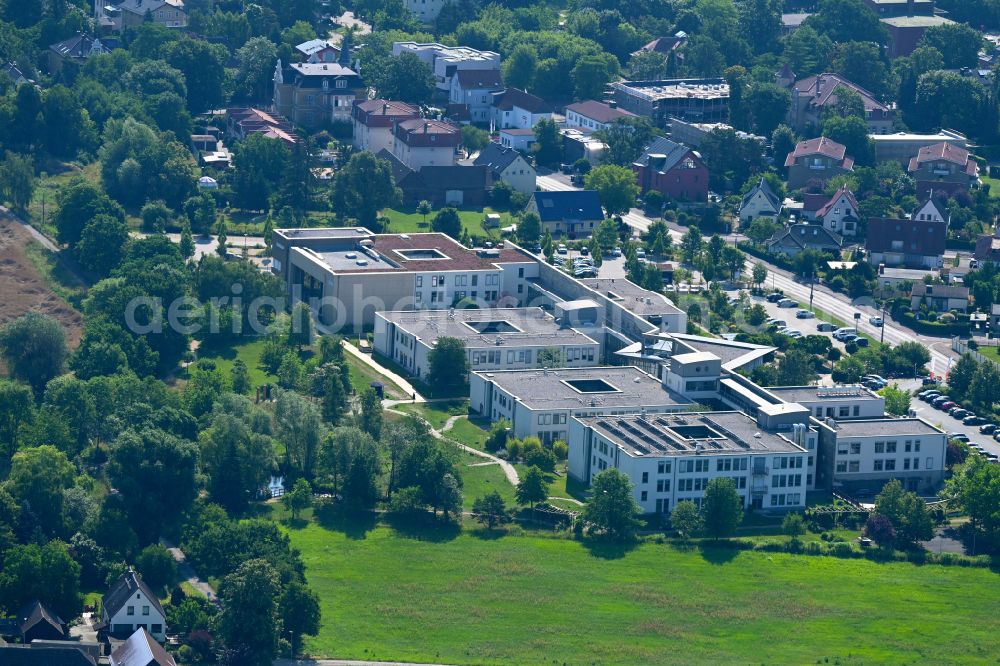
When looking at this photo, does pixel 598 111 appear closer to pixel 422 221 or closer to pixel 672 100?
pixel 672 100

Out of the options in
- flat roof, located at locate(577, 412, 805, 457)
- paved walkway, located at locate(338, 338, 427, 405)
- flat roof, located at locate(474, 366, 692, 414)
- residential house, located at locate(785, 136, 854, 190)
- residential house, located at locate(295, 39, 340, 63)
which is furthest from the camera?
residential house, located at locate(295, 39, 340, 63)

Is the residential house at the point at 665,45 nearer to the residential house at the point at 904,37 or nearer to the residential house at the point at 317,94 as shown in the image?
the residential house at the point at 904,37

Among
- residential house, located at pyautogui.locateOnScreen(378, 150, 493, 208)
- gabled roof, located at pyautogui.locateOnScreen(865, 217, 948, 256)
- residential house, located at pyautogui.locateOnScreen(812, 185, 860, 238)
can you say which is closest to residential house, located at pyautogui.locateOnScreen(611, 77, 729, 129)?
residential house, located at pyautogui.locateOnScreen(378, 150, 493, 208)

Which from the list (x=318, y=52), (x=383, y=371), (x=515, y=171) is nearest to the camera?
(x=383, y=371)

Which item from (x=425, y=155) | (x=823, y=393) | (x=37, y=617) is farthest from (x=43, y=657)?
(x=425, y=155)

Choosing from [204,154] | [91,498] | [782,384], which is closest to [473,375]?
[782,384]

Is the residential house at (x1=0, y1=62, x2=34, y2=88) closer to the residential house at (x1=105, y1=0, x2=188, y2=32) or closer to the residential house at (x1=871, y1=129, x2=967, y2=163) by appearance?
the residential house at (x1=105, y1=0, x2=188, y2=32)

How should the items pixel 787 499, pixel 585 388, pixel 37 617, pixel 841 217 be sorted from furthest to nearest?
pixel 841 217, pixel 585 388, pixel 787 499, pixel 37 617
